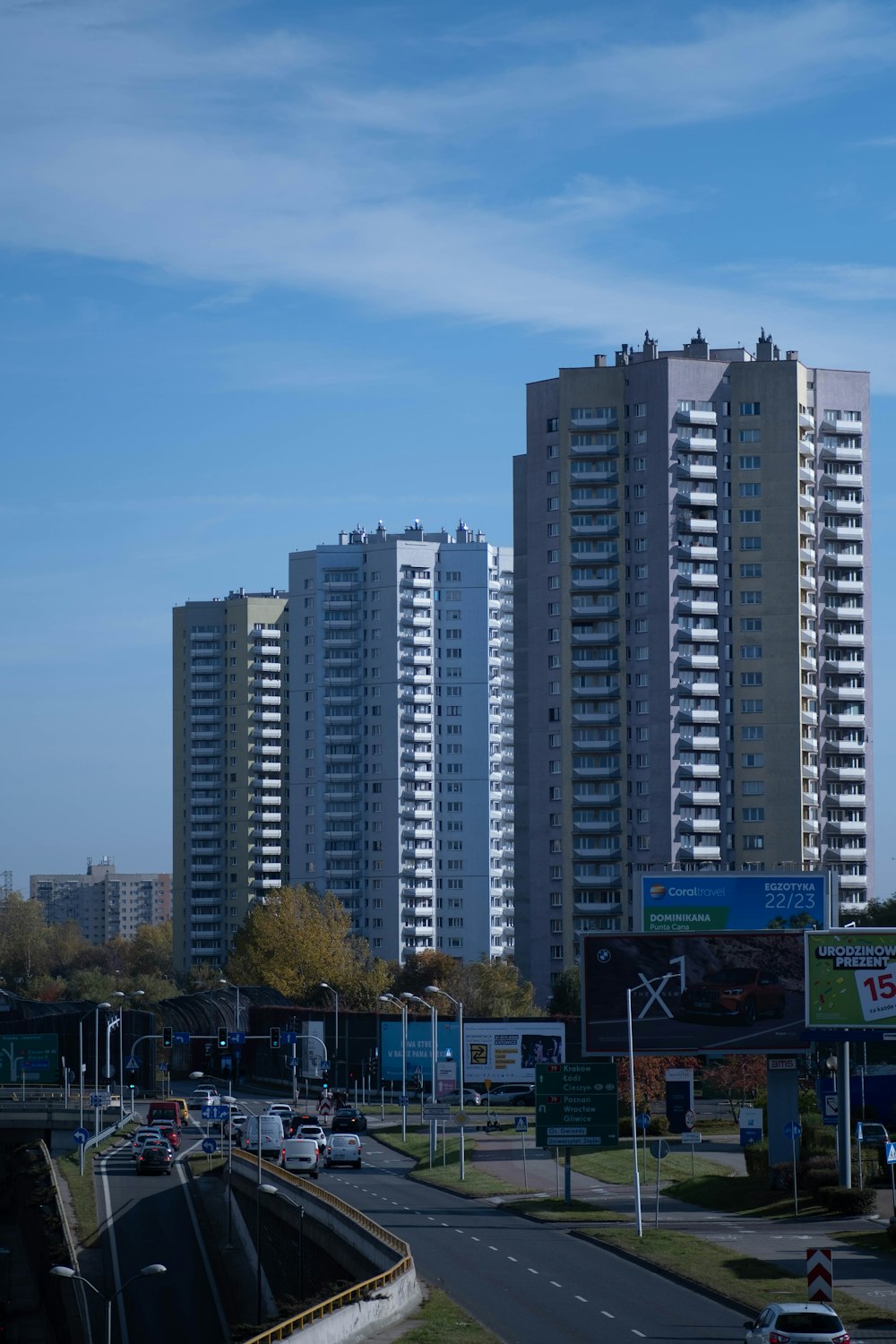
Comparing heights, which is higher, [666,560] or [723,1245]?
[666,560]

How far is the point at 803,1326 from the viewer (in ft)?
97.8

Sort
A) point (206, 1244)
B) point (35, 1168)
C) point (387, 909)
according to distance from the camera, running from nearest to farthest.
Result: point (206, 1244)
point (35, 1168)
point (387, 909)

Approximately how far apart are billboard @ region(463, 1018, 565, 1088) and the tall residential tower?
25.8m

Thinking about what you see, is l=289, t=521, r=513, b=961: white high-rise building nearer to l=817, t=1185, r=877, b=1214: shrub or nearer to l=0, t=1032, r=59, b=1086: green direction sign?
l=0, t=1032, r=59, b=1086: green direction sign

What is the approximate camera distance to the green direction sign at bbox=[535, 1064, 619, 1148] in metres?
59.6

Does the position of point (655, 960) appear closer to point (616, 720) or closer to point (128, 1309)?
point (128, 1309)

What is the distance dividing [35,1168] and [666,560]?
215ft

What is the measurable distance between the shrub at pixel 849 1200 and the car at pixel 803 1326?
25710 millimetres

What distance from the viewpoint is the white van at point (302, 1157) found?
7275 centimetres

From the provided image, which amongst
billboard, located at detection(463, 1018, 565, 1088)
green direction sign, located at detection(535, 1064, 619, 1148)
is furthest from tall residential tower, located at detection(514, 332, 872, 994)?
green direction sign, located at detection(535, 1064, 619, 1148)

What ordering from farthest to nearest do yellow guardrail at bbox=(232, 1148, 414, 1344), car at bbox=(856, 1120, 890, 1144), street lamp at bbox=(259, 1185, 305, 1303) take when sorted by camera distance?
car at bbox=(856, 1120, 890, 1144)
street lamp at bbox=(259, 1185, 305, 1303)
yellow guardrail at bbox=(232, 1148, 414, 1344)

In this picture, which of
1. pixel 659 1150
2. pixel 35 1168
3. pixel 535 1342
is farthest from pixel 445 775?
pixel 535 1342

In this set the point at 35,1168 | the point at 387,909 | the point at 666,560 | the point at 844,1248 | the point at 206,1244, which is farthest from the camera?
the point at 387,909

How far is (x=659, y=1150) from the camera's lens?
51125mm
